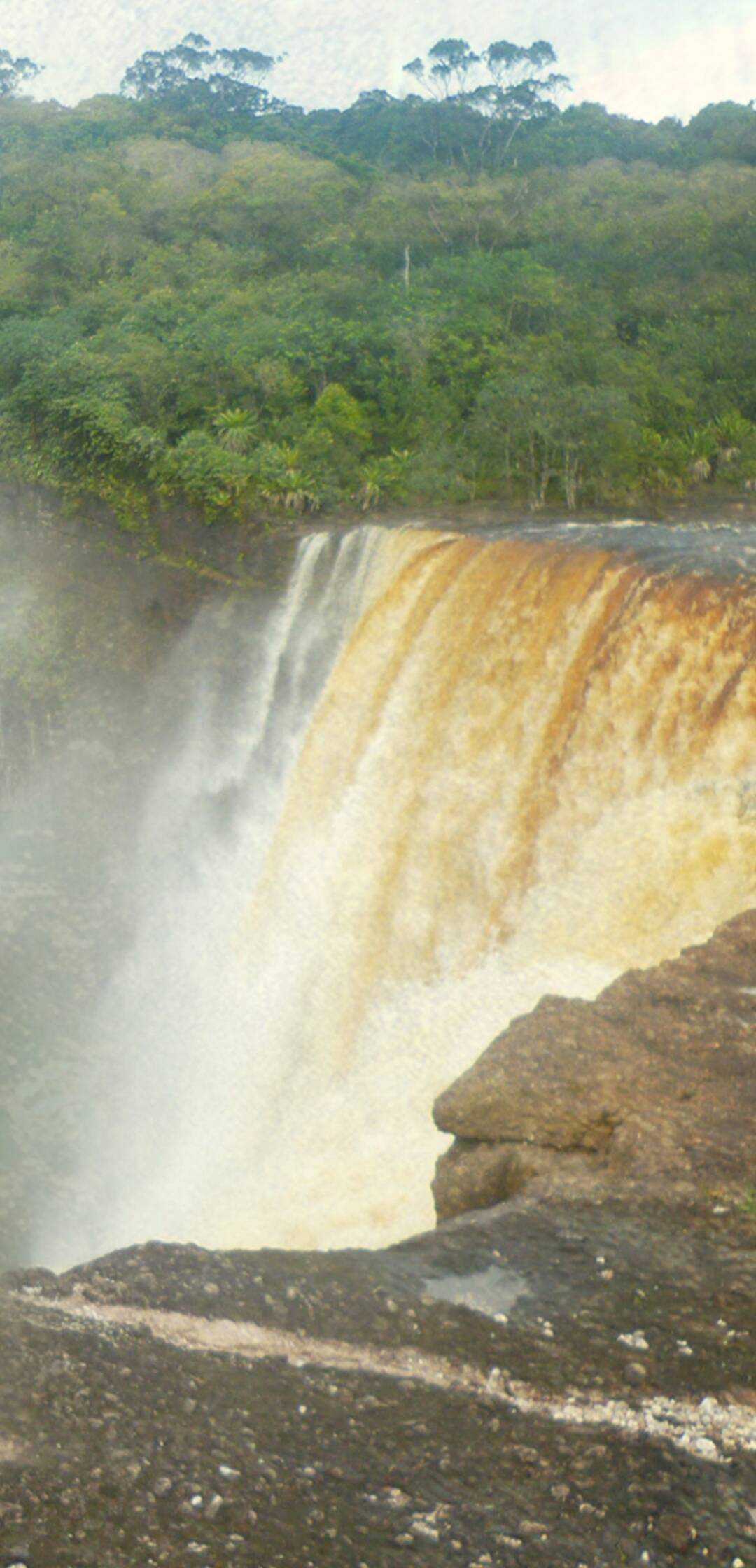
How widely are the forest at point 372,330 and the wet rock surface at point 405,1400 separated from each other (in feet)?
41.4

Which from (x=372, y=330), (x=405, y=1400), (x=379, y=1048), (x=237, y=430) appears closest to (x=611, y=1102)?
(x=405, y=1400)

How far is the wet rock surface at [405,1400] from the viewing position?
4.21 metres

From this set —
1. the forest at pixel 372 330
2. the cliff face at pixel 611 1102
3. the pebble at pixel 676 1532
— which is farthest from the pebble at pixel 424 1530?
the forest at pixel 372 330

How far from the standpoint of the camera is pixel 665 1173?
6.37 meters

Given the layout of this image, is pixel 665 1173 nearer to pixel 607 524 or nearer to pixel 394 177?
pixel 607 524

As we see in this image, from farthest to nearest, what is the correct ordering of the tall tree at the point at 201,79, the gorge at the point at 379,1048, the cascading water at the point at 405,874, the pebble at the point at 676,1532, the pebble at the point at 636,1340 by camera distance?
the tall tree at the point at 201,79 < the cascading water at the point at 405,874 < the pebble at the point at 636,1340 < the gorge at the point at 379,1048 < the pebble at the point at 676,1532

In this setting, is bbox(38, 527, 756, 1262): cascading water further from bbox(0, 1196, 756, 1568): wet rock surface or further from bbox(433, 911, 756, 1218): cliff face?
bbox(0, 1196, 756, 1568): wet rock surface

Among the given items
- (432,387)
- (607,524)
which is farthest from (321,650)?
(432,387)

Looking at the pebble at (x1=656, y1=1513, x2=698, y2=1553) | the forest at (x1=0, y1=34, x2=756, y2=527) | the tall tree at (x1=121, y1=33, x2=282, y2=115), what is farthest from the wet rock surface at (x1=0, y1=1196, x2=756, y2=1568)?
the tall tree at (x1=121, y1=33, x2=282, y2=115)

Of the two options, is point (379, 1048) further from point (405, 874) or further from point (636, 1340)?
point (636, 1340)

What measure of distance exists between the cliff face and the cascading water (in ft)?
6.40

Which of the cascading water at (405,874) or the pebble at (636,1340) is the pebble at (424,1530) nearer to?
the pebble at (636,1340)

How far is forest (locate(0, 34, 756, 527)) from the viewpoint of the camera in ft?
58.8

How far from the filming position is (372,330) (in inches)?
855
